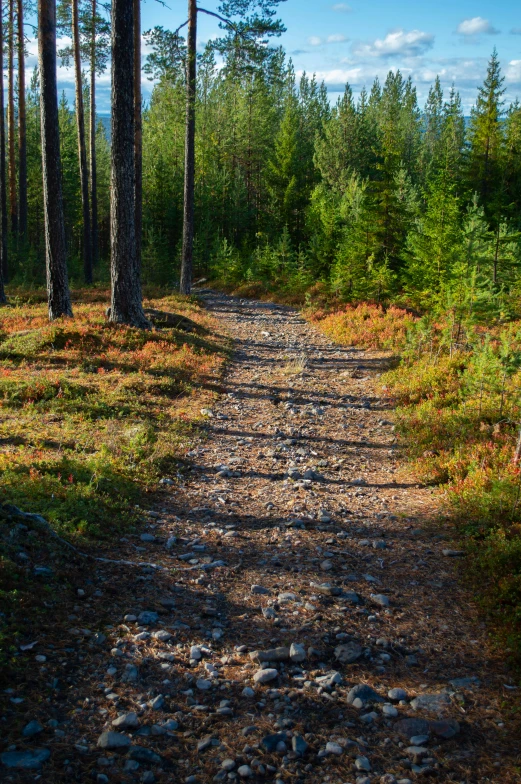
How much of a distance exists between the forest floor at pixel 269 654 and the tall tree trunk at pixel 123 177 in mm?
8665

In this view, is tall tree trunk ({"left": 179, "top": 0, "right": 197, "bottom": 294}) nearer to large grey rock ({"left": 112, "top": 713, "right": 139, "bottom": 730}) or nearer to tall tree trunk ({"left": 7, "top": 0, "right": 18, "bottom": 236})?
tall tree trunk ({"left": 7, "top": 0, "right": 18, "bottom": 236})

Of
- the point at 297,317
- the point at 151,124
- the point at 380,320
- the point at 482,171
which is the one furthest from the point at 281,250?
the point at 151,124

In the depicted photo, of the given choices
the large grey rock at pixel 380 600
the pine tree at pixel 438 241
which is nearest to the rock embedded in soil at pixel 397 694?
the large grey rock at pixel 380 600

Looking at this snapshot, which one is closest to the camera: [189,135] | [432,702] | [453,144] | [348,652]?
[432,702]

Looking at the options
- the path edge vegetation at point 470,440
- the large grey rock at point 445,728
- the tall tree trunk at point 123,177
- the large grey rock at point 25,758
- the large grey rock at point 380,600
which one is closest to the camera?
the large grey rock at point 25,758

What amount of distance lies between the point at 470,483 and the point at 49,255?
13673 millimetres

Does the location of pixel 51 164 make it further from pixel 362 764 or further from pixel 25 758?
pixel 362 764

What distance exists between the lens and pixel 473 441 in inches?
339

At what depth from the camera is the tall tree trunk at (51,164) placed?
1467cm

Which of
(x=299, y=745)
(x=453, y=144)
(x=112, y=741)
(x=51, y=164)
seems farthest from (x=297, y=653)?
(x=453, y=144)

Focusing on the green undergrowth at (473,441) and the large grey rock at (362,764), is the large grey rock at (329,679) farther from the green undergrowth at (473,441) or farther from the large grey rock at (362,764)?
the green undergrowth at (473,441)

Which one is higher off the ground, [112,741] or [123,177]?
[123,177]

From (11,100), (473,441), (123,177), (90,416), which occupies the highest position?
(11,100)

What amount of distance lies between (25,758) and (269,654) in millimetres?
1758
